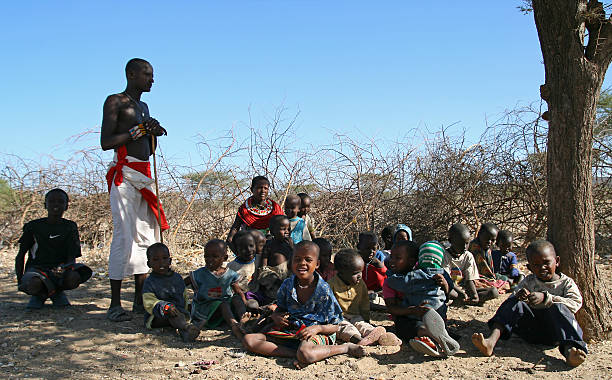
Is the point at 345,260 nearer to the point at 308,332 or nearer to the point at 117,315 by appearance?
the point at 308,332

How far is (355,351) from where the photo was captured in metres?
3.49

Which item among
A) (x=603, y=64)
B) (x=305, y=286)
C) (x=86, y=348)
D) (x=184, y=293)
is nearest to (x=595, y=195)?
(x=603, y=64)

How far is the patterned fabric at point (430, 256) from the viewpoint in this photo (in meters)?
3.79

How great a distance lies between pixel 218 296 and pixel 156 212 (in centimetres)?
97

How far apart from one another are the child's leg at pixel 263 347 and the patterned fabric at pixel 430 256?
1.18 meters

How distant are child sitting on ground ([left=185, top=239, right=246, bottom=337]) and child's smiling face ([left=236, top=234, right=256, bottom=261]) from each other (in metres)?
0.18

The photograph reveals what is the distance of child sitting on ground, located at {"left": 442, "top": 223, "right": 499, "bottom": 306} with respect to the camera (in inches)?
185

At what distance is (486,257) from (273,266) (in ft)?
7.39

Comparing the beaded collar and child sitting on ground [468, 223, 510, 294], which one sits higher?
the beaded collar

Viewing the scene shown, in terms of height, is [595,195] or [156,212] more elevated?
[595,195]

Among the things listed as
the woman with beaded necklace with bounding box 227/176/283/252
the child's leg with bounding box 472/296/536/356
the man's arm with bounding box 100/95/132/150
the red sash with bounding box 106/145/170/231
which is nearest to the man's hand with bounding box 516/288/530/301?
the child's leg with bounding box 472/296/536/356

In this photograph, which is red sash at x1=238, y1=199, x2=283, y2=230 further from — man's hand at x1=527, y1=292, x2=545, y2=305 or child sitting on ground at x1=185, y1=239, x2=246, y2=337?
man's hand at x1=527, y1=292, x2=545, y2=305

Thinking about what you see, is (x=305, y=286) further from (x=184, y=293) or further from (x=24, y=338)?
(x=24, y=338)

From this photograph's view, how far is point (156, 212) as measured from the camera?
14.9ft
